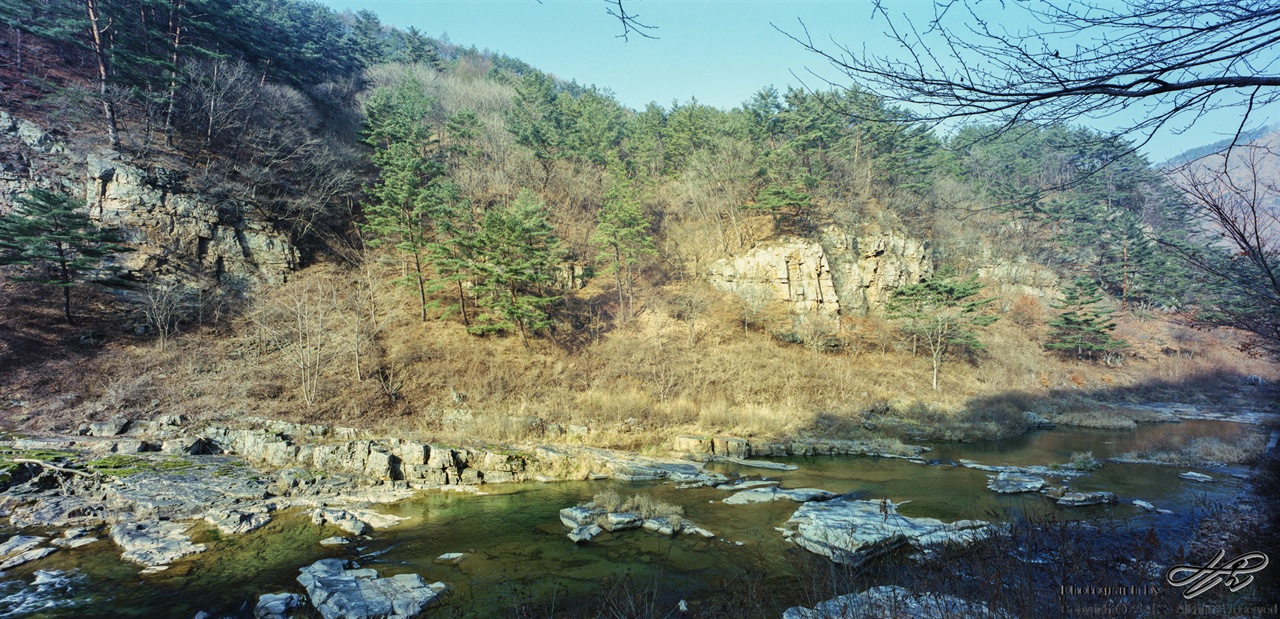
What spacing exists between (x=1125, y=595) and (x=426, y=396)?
2044 cm

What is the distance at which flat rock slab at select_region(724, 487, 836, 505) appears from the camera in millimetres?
12104

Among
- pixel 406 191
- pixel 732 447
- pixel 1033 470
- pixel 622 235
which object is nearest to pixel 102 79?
pixel 406 191

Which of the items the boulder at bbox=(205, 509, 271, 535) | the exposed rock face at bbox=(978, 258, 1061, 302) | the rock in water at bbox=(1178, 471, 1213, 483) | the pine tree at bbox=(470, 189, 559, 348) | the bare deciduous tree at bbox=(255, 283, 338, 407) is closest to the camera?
the boulder at bbox=(205, 509, 271, 535)

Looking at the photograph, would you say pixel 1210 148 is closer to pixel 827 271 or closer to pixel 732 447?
pixel 732 447

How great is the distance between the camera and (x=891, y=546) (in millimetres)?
8672

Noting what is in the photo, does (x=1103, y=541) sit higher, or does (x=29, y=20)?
(x=29, y=20)

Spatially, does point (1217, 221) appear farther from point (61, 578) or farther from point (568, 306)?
point (568, 306)

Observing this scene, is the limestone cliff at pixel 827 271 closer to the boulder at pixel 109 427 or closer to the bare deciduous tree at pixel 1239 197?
the bare deciduous tree at pixel 1239 197

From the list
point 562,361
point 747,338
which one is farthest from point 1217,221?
point 747,338

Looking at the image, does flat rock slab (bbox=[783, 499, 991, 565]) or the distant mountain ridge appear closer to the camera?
the distant mountain ridge

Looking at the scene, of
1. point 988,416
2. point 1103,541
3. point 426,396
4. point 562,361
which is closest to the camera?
point 1103,541

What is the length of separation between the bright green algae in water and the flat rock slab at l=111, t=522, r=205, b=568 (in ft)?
0.68

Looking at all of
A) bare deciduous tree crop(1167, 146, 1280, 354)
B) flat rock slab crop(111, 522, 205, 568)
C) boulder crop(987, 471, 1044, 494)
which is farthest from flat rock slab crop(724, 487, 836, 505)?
flat rock slab crop(111, 522, 205, 568)

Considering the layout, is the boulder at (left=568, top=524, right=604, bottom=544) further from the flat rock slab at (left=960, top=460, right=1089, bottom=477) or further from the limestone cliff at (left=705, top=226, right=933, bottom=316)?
the limestone cliff at (left=705, top=226, right=933, bottom=316)
